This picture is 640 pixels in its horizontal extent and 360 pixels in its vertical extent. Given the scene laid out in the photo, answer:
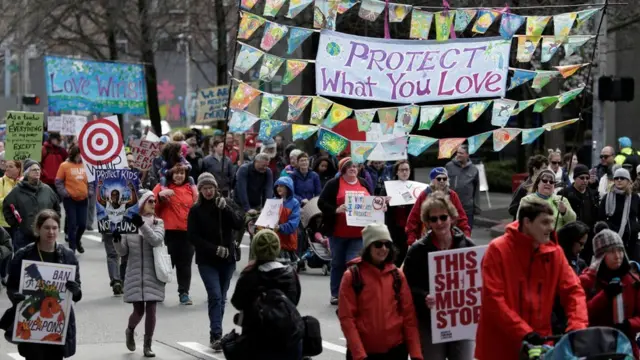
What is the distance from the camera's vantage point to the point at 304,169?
1667 cm

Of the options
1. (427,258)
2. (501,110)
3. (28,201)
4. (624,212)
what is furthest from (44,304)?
(624,212)

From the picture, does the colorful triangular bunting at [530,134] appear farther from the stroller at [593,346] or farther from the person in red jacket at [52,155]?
the person in red jacket at [52,155]

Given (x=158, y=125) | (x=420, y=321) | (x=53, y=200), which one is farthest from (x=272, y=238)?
(x=158, y=125)

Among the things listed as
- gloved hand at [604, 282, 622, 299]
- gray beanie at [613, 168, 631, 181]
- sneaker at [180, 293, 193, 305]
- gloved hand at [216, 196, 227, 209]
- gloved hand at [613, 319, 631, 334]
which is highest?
gray beanie at [613, 168, 631, 181]

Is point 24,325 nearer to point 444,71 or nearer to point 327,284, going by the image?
point 444,71

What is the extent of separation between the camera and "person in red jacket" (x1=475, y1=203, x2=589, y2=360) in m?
7.07

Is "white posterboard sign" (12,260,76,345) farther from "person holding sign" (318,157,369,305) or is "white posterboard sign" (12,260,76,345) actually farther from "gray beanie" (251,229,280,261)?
"person holding sign" (318,157,369,305)

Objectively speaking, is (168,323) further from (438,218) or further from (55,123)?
(55,123)

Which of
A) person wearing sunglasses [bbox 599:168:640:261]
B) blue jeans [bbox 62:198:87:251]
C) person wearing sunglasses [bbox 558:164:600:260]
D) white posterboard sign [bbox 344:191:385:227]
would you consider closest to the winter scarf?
person wearing sunglasses [bbox 599:168:640:261]

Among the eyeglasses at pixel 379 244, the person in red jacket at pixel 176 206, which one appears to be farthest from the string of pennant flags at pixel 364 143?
the person in red jacket at pixel 176 206

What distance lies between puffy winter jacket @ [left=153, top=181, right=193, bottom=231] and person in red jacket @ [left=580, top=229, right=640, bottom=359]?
703 cm

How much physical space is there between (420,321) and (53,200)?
8.03 meters

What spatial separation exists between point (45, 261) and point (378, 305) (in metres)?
2.70

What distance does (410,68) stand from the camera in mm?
10516
